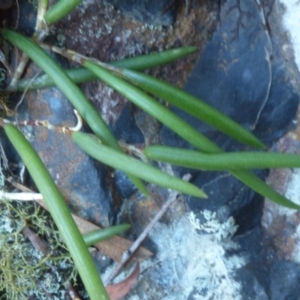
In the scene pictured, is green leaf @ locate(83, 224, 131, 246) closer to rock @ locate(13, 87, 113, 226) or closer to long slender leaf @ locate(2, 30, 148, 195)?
rock @ locate(13, 87, 113, 226)

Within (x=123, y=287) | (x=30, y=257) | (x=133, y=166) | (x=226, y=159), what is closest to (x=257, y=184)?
(x=226, y=159)

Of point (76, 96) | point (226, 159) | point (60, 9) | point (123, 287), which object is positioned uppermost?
point (60, 9)

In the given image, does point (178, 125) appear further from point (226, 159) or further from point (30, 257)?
point (30, 257)

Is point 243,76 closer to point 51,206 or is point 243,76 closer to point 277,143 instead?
point 277,143

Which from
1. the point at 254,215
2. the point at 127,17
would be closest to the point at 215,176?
the point at 254,215

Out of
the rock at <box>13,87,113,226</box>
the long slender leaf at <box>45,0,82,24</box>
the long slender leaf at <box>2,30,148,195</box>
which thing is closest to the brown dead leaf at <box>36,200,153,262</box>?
the rock at <box>13,87,113,226</box>

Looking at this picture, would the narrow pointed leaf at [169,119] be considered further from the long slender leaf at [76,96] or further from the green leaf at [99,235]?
the green leaf at [99,235]
